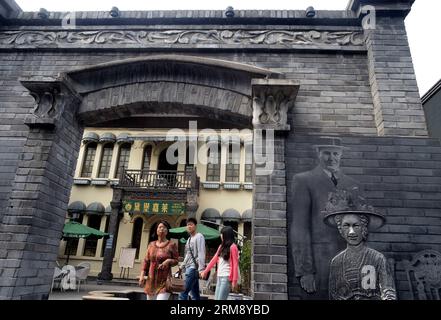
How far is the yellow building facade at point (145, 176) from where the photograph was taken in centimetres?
1606

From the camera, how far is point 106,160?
17.8 m

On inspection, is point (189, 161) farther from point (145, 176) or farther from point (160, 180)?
point (145, 176)

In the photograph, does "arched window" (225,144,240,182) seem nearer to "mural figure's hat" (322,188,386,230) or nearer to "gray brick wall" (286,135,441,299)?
"gray brick wall" (286,135,441,299)

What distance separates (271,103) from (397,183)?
7.45ft

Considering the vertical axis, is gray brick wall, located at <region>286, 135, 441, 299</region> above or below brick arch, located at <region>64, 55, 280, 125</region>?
below

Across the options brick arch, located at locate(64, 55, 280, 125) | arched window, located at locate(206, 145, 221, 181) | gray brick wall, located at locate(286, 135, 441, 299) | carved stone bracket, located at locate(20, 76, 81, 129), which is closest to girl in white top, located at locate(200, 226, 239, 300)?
gray brick wall, located at locate(286, 135, 441, 299)

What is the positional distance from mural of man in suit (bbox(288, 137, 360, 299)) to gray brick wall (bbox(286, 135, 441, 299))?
11 cm

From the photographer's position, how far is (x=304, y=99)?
530 cm

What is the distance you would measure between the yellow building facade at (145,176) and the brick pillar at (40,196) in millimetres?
9642

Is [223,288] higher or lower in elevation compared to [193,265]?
lower

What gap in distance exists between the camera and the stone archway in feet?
15.5

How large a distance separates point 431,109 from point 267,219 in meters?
6.50

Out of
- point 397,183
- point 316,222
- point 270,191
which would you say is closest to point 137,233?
point 270,191
